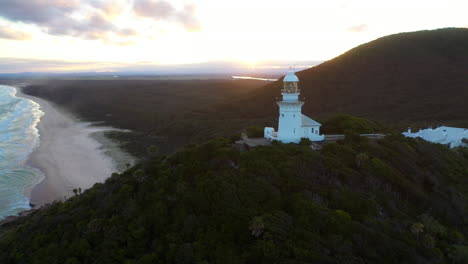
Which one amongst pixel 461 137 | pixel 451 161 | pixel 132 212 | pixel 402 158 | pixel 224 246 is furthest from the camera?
pixel 461 137

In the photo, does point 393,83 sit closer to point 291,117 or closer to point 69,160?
point 291,117

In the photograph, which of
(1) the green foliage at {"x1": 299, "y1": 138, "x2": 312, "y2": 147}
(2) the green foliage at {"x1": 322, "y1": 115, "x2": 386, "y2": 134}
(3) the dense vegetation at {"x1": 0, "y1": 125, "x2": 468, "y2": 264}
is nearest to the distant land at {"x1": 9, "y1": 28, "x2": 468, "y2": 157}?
(2) the green foliage at {"x1": 322, "y1": 115, "x2": 386, "y2": 134}

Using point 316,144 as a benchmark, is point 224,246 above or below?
below

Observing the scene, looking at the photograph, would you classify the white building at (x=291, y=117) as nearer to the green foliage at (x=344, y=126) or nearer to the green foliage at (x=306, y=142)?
the green foliage at (x=306, y=142)

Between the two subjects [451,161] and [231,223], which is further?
[451,161]

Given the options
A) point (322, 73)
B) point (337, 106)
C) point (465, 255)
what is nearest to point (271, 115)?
point (337, 106)

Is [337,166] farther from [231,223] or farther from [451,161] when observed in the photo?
[451,161]
